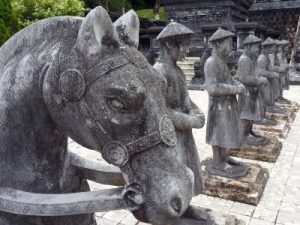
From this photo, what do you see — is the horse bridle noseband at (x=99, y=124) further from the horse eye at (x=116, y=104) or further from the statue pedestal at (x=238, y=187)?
the statue pedestal at (x=238, y=187)

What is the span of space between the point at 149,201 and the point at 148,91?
0.40m

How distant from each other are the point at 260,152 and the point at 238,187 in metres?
1.64

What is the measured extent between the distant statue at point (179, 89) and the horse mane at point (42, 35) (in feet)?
6.06

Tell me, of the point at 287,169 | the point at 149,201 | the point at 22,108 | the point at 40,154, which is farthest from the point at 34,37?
the point at 287,169

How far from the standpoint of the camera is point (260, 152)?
6023 millimetres

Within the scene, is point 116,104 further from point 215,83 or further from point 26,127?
point 215,83

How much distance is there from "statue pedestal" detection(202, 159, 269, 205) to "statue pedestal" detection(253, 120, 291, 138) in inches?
92.7

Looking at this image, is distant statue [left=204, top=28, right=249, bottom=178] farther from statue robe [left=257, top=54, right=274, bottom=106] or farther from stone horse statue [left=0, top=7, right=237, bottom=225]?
statue robe [left=257, top=54, right=274, bottom=106]

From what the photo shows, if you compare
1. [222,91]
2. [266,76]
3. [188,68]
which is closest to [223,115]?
[222,91]

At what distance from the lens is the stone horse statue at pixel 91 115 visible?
1.22 metres

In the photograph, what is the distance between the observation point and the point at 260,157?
5988 mm

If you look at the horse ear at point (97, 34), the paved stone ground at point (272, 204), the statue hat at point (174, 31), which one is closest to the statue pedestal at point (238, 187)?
the paved stone ground at point (272, 204)

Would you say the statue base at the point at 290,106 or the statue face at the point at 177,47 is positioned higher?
the statue face at the point at 177,47

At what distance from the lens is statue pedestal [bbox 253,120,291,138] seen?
23.4 ft
